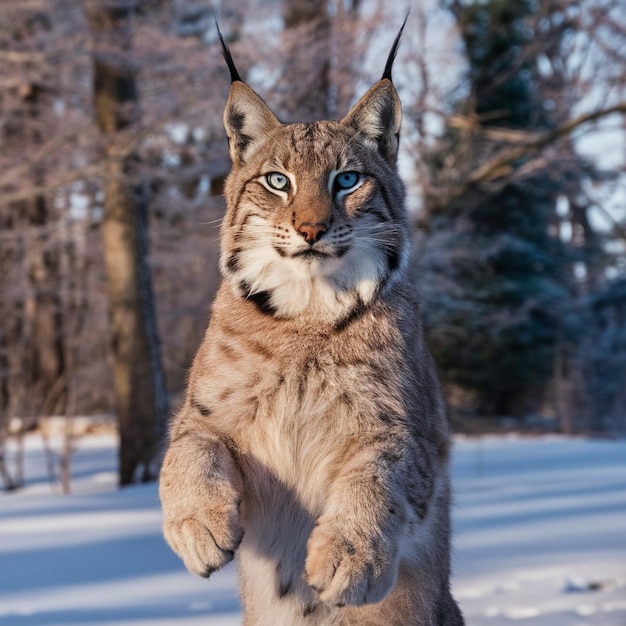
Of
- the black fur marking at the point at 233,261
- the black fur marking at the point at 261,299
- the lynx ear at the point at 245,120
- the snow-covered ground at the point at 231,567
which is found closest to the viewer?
the black fur marking at the point at 261,299

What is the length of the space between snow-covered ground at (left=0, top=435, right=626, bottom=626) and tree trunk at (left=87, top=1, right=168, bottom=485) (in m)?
0.70

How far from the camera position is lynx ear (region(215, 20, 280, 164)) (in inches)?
133

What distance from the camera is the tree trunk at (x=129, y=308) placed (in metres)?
11.2

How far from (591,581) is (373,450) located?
10.8 feet

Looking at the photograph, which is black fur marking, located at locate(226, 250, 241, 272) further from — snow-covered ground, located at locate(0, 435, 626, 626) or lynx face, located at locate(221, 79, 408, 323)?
snow-covered ground, located at locate(0, 435, 626, 626)

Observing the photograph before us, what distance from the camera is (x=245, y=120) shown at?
344 cm

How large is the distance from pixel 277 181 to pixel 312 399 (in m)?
0.78

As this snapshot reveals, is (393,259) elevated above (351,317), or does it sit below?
above

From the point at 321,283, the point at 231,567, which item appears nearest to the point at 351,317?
the point at 321,283

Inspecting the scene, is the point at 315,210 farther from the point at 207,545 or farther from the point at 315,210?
the point at 207,545

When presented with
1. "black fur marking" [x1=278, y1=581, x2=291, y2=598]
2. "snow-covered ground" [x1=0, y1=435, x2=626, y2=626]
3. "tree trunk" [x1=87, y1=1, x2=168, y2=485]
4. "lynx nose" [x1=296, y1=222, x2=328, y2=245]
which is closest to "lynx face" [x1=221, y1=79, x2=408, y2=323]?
"lynx nose" [x1=296, y1=222, x2=328, y2=245]

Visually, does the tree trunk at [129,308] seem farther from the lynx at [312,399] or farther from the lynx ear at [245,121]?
the lynx at [312,399]

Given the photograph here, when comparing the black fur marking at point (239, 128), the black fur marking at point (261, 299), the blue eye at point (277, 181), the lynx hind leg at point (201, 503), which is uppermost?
the black fur marking at point (239, 128)

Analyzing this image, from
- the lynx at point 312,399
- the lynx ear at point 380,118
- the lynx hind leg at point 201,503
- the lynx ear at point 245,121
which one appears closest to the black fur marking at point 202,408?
the lynx at point 312,399
